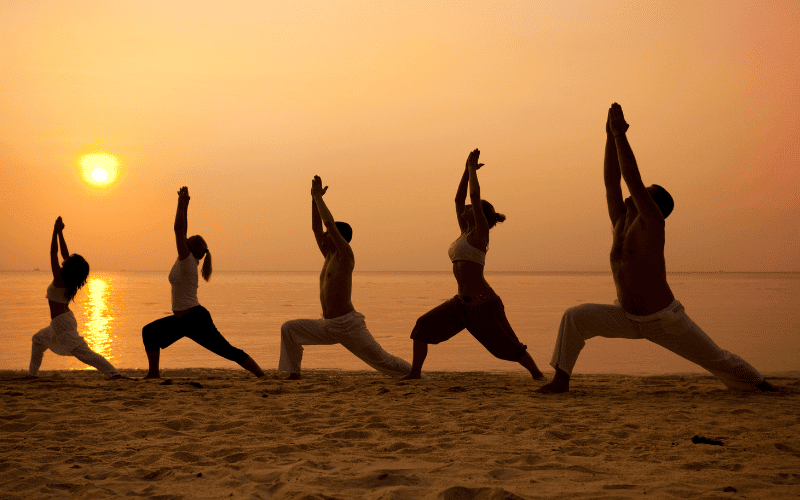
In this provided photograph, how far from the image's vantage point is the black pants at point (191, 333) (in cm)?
738

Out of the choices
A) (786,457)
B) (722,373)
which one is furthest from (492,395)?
(786,457)

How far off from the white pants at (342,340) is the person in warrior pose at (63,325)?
76.9 inches

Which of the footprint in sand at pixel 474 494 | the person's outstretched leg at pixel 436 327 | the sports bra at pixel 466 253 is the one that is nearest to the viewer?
the footprint in sand at pixel 474 494

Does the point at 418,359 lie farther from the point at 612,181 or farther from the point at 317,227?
the point at 612,181

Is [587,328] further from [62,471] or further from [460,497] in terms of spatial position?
[62,471]

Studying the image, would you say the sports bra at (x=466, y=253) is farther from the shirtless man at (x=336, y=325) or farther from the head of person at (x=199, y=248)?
the head of person at (x=199, y=248)

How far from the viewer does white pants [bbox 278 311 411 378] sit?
710 centimetres

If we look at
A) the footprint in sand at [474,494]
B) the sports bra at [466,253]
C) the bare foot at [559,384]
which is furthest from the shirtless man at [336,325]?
the footprint in sand at [474,494]

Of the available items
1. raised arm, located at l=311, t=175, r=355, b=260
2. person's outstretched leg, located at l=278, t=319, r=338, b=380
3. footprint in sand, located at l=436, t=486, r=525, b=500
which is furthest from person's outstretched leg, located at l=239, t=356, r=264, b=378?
footprint in sand, located at l=436, t=486, r=525, b=500

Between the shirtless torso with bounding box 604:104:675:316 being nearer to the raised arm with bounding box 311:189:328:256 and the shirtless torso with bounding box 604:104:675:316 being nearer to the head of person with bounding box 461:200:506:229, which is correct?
the head of person with bounding box 461:200:506:229

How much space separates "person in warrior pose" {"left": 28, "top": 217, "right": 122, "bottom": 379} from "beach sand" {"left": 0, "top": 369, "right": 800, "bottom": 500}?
0.83m

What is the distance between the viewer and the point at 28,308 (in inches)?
850

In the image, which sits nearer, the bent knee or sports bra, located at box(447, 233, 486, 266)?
the bent knee

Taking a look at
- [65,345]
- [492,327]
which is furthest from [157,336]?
[492,327]
